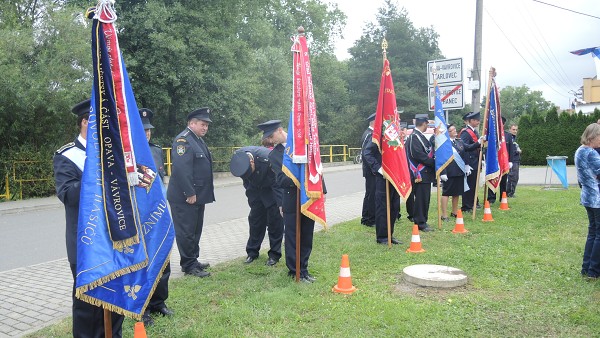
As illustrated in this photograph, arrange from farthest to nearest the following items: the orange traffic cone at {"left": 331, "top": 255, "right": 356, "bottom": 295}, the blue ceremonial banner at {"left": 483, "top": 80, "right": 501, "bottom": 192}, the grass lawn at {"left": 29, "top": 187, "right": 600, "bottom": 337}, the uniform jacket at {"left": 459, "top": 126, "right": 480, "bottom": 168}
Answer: the uniform jacket at {"left": 459, "top": 126, "right": 480, "bottom": 168}
the blue ceremonial banner at {"left": 483, "top": 80, "right": 501, "bottom": 192}
the orange traffic cone at {"left": 331, "top": 255, "right": 356, "bottom": 295}
the grass lawn at {"left": 29, "top": 187, "right": 600, "bottom": 337}

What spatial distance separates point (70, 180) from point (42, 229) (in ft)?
25.8

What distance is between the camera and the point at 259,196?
693 centimetres

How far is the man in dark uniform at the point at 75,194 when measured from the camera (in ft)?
11.4

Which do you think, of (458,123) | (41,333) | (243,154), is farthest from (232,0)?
(458,123)

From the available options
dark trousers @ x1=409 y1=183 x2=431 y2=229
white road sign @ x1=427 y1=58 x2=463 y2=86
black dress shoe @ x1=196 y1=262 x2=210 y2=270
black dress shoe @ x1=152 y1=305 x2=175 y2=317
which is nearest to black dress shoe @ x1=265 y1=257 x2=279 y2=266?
black dress shoe @ x1=196 y1=262 x2=210 y2=270

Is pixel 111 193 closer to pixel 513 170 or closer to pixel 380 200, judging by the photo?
pixel 380 200

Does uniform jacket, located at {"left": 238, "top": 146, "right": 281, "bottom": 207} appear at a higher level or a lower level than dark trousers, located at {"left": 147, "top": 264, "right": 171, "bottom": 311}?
higher

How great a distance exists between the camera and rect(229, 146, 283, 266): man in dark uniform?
666 centimetres

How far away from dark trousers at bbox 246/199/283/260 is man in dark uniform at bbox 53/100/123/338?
3.31m

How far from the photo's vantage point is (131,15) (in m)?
18.8

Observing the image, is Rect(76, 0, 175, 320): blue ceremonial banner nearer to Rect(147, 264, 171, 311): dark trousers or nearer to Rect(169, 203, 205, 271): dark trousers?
Rect(147, 264, 171, 311): dark trousers

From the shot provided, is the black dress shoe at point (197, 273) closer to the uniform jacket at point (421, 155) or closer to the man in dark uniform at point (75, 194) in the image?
the man in dark uniform at point (75, 194)

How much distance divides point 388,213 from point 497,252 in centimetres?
164

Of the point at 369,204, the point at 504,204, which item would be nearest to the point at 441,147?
the point at 369,204
